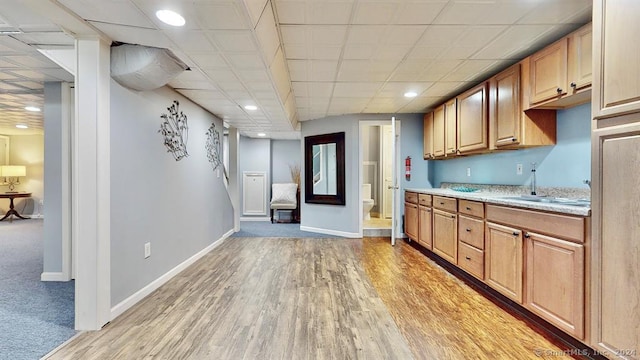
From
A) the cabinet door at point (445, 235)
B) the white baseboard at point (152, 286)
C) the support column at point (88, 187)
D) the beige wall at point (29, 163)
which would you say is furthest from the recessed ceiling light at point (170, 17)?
the beige wall at point (29, 163)

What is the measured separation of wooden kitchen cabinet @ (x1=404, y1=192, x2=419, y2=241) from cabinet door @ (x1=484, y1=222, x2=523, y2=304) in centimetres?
166

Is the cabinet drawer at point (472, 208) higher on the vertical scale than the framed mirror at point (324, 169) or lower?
lower

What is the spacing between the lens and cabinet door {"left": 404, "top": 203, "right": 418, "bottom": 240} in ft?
13.9

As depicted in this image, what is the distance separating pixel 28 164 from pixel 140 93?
7509mm

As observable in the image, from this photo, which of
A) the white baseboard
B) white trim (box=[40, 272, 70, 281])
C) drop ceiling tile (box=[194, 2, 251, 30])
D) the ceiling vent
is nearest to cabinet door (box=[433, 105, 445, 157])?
drop ceiling tile (box=[194, 2, 251, 30])

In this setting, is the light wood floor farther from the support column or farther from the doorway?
the doorway

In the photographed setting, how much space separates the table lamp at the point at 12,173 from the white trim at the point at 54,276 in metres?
5.72

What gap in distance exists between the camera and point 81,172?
195 cm

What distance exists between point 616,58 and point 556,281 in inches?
51.4

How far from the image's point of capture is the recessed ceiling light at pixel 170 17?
1602 millimetres

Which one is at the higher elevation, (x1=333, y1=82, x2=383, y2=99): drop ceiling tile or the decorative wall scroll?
(x1=333, y1=82, x2=383, y2=99): drop ceiling tile

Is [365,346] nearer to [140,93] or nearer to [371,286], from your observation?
[371,286]

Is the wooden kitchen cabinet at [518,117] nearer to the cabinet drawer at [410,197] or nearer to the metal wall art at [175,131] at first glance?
the cabinet drawer at [410,197]

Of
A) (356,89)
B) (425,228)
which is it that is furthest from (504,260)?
(356,89)
